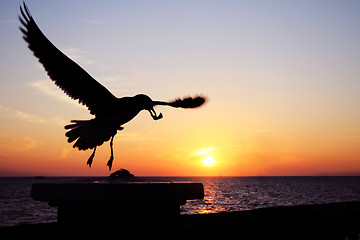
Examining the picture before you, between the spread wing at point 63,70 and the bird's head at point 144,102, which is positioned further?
the spread wing at point 63,70

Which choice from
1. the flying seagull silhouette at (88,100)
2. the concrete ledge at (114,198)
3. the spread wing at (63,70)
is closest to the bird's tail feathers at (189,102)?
the flying seagull silhouette at (88,100)

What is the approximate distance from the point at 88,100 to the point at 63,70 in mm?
745

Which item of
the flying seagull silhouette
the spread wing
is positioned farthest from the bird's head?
the spread wing

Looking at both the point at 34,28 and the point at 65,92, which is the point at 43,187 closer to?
the point at 65,92

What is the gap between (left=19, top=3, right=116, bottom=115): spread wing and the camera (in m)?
5.67

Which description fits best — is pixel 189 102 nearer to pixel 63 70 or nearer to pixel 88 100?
pixel 88 100

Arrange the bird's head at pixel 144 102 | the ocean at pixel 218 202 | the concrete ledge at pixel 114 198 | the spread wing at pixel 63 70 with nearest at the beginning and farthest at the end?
the concrete ledge at pixel 114 198 → the bird's head at pixel 144 102 → the spread wing at pixel 63 70 → the ocean at pixel 218 202

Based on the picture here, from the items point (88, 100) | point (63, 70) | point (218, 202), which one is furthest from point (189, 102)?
point (218, 202)

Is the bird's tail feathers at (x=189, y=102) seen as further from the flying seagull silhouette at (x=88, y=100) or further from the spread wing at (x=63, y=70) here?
the spread wing at (x=63, y=70)

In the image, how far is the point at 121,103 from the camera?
14.8ft

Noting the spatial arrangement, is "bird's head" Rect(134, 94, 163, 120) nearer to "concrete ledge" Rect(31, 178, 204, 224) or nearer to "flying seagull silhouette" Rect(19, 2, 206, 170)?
"flying seagull silhouette" Rect(19, 2, 206, 170)

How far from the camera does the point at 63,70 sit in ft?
19.6

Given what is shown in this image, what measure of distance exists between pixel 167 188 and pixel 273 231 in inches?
50.1

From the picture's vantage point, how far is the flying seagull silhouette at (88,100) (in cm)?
450
